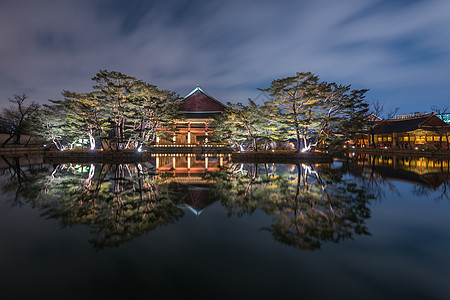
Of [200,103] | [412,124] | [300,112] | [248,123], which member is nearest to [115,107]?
[248,123]

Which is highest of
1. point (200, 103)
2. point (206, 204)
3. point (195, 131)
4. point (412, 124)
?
point (200, 103)

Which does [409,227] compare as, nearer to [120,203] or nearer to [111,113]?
[120,203]

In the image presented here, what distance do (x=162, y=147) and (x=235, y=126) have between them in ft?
58.0

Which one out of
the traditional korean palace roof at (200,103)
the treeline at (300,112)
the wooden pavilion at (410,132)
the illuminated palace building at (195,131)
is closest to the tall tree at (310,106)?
the treeline at (300,112)

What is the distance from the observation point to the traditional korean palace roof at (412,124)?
120ft

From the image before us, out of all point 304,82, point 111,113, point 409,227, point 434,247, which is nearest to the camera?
point 434,247

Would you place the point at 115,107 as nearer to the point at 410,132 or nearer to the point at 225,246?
the point at 225,246

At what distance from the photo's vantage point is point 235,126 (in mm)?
22406

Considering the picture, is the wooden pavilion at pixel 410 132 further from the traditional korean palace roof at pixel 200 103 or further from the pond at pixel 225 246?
the pond at pixel 225 246

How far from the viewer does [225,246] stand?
4086 millimetres

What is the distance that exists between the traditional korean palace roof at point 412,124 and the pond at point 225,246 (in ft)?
132

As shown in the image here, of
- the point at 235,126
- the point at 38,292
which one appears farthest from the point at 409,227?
the point at 235,126

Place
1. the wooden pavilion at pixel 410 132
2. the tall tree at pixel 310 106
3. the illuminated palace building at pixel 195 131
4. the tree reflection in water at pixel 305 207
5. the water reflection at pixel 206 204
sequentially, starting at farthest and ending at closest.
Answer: the wooden pavilion at pixel 410 132 < the illuminated palace building at pixel 195 131 < the tall tree at pixel 310 106 < the water reflection at pixel 206 204 < the tree reflection in water at pixel 305 207

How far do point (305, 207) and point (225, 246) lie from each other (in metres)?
2.97
